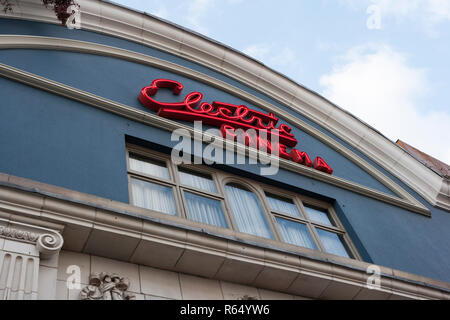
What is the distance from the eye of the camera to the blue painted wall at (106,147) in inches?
311

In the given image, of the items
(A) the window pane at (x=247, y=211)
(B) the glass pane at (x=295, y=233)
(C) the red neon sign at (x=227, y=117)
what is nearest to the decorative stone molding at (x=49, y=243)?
(A) the window pane at (x=247, y=211)

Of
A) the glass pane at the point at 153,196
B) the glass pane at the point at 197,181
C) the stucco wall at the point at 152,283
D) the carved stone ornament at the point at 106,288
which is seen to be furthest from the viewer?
the glass pane at the point at 197,181

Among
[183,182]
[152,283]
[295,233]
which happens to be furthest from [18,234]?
[295,233]

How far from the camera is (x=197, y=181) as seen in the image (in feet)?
33.0

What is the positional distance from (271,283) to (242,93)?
23.2 feet

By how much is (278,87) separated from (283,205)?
501cm

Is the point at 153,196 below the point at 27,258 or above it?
above

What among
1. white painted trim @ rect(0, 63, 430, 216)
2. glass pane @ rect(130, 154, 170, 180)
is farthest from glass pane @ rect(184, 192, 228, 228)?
white painted trim @ rect(0, 63, 430, 216)

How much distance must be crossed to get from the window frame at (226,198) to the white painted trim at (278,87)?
3984mm

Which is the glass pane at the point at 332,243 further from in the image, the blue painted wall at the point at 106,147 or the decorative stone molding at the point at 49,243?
the decorative stone molding at the point at 49,243

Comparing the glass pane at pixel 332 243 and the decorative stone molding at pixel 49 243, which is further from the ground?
the glass pane at pixel 332 243

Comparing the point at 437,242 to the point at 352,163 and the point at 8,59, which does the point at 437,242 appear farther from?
the point at 8,59

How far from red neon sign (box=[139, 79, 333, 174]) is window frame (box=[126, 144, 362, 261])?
1217 millimetres

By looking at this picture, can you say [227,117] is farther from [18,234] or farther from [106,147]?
[18,234]
